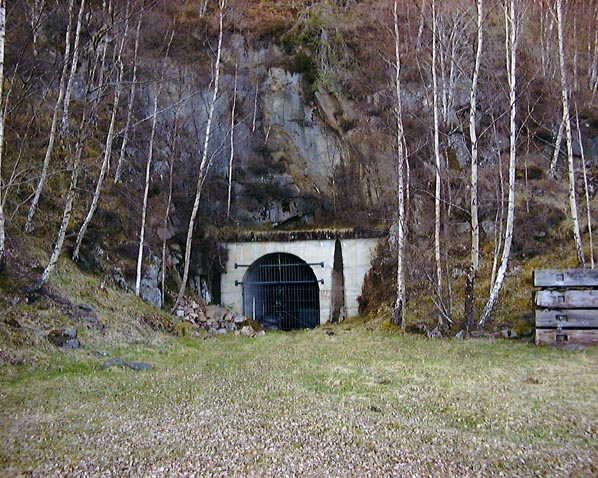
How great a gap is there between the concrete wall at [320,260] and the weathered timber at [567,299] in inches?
347

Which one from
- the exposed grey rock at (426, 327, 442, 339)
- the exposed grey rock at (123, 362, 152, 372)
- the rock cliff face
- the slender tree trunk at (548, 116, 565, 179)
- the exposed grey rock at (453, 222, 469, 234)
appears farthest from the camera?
the rock cliff face

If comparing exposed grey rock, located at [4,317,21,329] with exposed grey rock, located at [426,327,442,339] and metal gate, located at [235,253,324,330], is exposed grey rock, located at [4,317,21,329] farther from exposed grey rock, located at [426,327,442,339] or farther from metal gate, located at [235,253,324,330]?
metal gate, located at [235,253,324,330]

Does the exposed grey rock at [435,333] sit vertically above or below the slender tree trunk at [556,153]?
below

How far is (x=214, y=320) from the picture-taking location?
16.8m

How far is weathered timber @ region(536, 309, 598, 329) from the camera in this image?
10461 mm

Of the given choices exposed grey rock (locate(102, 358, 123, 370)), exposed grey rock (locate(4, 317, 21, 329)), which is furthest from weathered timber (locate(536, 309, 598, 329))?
exposed grey rock (locate(4, 317, 21, 329))

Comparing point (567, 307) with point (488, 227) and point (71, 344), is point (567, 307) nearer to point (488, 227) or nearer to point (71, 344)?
point (488, 227)

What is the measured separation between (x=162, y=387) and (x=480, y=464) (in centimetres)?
486

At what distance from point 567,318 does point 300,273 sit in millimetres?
11222

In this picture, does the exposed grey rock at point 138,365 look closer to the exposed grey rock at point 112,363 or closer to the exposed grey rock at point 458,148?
the exposed grey rock at point 112,363

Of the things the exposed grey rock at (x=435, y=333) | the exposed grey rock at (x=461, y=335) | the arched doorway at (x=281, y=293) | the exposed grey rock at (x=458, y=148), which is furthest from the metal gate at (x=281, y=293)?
the exposed grey rock at (x=461, y=335)

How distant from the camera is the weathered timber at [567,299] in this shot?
1045 cm

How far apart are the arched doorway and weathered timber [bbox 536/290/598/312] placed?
10.2 meters

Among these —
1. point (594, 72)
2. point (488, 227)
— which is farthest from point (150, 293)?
point (594, 72)
